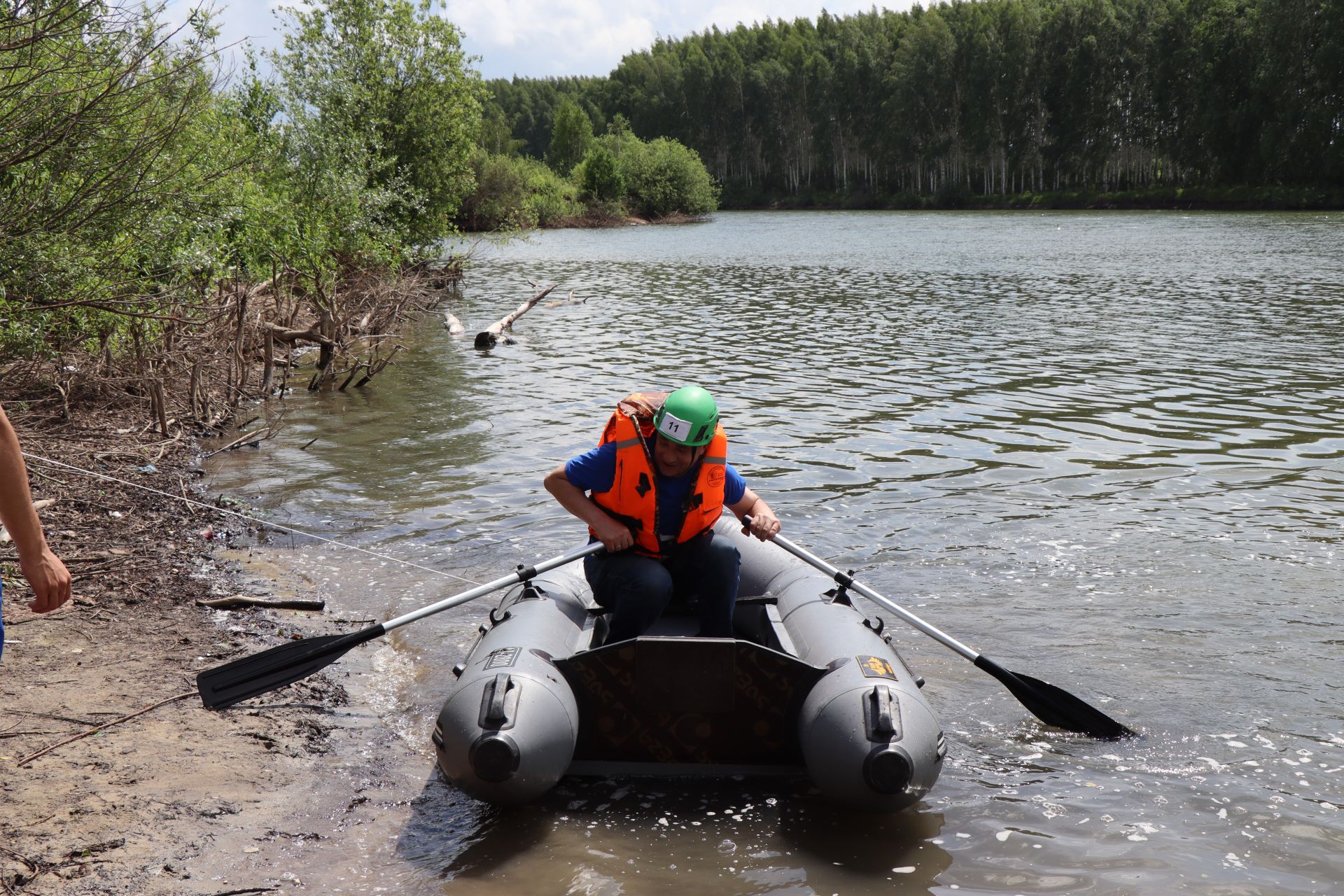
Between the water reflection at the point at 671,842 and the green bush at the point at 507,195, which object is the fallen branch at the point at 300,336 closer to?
the water reflection at the point at 671,842

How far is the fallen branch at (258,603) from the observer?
567 cm

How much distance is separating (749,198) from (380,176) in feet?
227

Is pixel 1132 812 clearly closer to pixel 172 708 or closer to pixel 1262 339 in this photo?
pixel 172 708

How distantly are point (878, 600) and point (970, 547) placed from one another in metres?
2.45

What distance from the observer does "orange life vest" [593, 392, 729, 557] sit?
15.4 feet

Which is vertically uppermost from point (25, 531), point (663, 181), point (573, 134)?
point (573, 134)

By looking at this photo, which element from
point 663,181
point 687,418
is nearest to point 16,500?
point 687,418

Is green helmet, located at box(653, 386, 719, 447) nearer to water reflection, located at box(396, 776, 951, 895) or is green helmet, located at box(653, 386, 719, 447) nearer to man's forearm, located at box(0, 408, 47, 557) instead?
water reflection, located at box(396, 776, 951, 895)

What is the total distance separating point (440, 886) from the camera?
3.54 metres

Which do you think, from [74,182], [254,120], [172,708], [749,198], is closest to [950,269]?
[254,120]

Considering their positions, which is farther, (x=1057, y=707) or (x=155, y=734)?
(x=1057, y=707)

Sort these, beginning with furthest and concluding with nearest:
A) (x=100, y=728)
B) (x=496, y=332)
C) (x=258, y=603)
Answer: (x=496, y=332) < (x=258, y=603) < (x=100, y=728)

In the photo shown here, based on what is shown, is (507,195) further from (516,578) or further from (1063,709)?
(1063,709)

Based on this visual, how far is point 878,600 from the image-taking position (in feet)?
16.9
